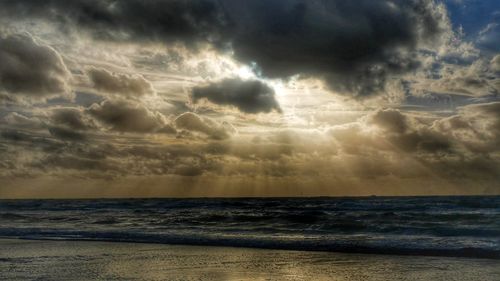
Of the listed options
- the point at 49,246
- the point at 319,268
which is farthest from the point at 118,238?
the point at 319,268

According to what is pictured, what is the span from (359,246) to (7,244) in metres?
15.3

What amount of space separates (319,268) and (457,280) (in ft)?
12.6

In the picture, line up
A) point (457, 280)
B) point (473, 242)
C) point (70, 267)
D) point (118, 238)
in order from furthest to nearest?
point (118, 238) → point (473, 242) → point (70, 267) → point (457, 280)

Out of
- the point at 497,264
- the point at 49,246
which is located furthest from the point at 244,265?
the point at 49,246

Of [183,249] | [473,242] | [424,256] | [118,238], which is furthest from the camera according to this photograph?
[118,238]

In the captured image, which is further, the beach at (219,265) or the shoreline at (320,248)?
the shoreline at (320,248)

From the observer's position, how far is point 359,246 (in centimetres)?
2023

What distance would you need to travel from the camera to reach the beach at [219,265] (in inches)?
507

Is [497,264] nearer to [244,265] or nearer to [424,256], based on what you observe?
[424,256]

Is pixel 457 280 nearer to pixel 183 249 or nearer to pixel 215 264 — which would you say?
pixel 215 264

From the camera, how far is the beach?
42.2 feet

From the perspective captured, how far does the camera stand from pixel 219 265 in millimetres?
14836

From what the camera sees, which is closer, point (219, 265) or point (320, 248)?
point (219, 265)

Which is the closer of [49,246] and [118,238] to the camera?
[49,246]
